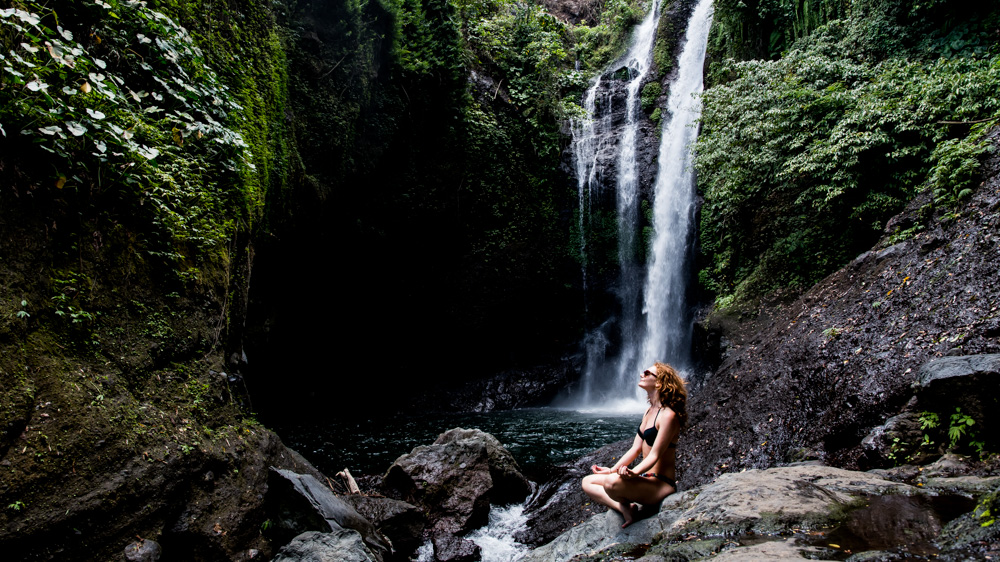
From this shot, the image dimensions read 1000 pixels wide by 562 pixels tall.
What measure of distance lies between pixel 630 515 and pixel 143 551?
3.36 m

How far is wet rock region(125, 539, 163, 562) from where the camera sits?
3.08m

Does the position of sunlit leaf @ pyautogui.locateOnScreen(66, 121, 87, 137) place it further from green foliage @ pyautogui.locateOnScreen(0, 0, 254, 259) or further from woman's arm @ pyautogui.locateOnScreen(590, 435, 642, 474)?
woman's arm @ pyautogui.locateOnScreen(590, 435, 642, 474)

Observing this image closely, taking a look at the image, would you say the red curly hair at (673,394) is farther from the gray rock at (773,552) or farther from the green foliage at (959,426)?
the green foliage at (959,426)

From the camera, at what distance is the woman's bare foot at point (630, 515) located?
11.3 feet

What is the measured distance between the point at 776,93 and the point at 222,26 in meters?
9.22

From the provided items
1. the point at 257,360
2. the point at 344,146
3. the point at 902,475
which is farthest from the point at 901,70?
the point at 257,360

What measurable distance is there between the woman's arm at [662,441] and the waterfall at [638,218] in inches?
416

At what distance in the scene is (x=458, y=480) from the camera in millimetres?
6191

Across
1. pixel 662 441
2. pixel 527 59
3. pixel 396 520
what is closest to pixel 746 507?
pixel 662 441

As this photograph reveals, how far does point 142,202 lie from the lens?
13.2ft

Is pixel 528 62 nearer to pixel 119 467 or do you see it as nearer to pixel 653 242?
pixel 653 242

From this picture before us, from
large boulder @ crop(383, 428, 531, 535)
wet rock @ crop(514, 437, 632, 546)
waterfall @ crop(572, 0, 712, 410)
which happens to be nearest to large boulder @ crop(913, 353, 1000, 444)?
wet rock @ crop(514, 437, 632, 546)

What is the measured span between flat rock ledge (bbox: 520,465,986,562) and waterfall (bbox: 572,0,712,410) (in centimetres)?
1059

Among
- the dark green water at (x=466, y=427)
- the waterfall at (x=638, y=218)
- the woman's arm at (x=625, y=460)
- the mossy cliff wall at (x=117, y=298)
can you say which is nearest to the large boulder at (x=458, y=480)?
the dark green water at (x=466, y=427)
